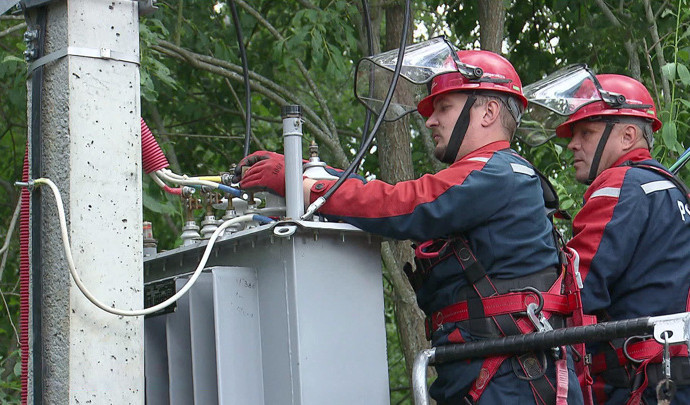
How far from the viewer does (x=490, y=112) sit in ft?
12.7

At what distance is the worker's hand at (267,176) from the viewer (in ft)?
11.7

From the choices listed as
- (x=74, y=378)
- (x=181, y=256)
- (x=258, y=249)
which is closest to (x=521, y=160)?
(x=258, y=249)

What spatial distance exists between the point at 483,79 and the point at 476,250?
0.64 m

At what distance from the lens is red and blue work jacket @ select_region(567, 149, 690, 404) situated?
→ 4148mm

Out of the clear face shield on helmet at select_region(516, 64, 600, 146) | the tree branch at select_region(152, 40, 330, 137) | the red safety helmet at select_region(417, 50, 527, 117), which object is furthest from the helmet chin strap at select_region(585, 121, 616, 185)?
the tree branch at select_region(152, 40, 330, 137)

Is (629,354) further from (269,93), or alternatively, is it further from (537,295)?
(269,93)

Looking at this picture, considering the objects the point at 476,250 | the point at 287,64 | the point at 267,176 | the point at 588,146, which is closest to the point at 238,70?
the point at 287,64

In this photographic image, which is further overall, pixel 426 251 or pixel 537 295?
pixel 426 251

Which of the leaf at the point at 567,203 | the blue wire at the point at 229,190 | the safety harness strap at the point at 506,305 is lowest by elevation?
the safety harness strap at the point at 506,305

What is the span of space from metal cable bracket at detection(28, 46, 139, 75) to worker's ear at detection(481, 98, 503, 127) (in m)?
1.25

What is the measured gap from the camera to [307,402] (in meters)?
3.30

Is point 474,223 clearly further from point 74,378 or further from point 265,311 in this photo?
point 74,378

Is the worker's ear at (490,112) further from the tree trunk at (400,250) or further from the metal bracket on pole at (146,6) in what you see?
the tree trunk at (400,250)

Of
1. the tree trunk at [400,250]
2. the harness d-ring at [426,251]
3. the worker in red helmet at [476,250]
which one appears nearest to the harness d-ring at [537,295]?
the worker in red helmet at [476,250]
